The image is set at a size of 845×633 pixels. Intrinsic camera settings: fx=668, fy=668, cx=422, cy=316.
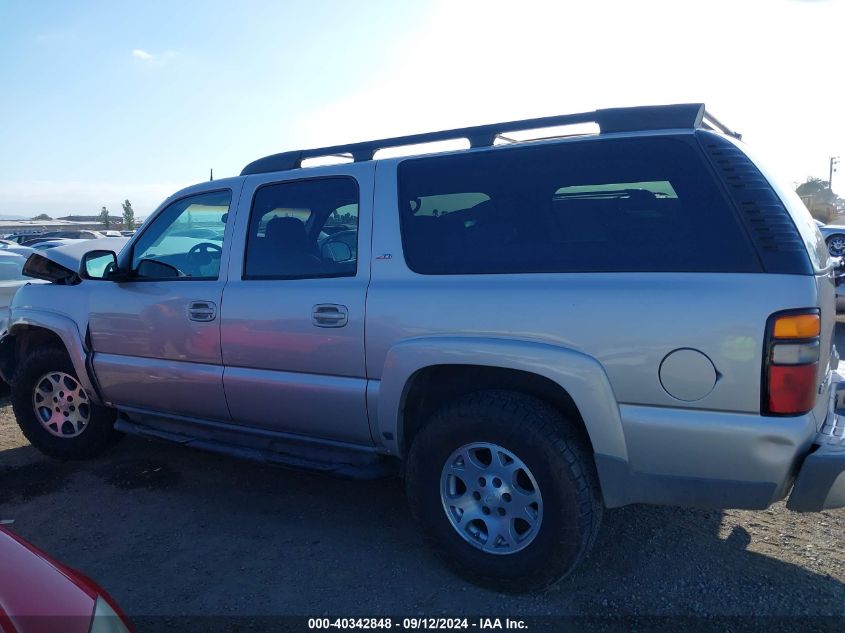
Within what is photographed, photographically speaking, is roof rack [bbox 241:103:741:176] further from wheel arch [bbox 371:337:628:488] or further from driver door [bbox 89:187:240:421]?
wheel arch [bbox 371:337:628:488]

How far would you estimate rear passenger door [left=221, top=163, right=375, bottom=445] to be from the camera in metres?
3.40

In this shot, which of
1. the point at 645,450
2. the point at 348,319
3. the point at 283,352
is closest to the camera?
the point at 645,450

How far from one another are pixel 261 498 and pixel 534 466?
2.09 m

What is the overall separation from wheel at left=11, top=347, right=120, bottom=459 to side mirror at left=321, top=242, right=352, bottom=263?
2359mm

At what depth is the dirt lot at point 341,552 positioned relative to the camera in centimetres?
300

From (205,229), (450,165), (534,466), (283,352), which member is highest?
(450,165)

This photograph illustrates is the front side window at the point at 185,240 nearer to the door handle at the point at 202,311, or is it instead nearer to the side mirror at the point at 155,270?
the side mirror at the point at 155,270

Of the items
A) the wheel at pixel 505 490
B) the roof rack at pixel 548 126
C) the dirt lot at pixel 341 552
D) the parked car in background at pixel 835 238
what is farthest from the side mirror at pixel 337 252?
the parked car in background at pixel 835 238

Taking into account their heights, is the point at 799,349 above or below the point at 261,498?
above

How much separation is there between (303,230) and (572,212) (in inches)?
62.8

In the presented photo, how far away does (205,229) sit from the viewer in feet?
14.0

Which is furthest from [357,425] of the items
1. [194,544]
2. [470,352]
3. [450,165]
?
[450,165]

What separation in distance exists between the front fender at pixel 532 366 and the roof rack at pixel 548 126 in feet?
3.41

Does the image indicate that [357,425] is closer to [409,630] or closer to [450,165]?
[409,630]
